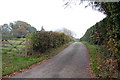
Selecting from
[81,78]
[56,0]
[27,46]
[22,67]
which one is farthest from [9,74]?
[56,0]

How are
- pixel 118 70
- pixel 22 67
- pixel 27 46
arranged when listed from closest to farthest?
pixel 118 70
pixel 22 67
pixel 27 46

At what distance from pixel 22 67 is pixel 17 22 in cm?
2856

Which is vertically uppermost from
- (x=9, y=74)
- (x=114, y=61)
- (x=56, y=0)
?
(x=56, y=0)

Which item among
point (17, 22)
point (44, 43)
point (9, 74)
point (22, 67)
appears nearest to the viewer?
point (9, 74)

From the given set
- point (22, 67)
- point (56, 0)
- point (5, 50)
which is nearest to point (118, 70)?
point (22, 67)

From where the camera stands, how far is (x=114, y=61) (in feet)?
14.6

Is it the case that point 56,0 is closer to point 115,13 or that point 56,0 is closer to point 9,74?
point 115,13

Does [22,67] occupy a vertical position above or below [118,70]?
below

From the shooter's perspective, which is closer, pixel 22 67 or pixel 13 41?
pixel 22 67

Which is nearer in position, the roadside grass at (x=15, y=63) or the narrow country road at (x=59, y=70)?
the narrow country road at (x=59, y=70)

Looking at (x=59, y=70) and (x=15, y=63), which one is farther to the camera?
(x=15, y=63)

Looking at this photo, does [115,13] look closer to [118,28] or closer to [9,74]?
[118,28]

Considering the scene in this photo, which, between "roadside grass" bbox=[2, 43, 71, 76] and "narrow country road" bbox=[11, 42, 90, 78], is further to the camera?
"roadside grass" bbox=[2, 43, 71, 76]

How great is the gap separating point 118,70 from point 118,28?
6.14 ft
